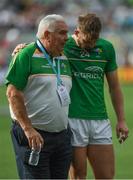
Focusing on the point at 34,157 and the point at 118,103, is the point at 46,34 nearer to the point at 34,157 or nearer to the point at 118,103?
the point at 34,157

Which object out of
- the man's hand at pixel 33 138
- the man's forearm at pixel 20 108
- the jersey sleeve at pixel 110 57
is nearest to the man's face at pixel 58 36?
the man's forearm at pixel 20 108

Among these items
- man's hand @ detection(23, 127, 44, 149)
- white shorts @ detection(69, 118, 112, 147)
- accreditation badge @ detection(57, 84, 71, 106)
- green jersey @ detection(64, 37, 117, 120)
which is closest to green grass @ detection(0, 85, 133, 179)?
white shorts @ detection(69, 118, 112, 147)

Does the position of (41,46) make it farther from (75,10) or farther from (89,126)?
(75,10)

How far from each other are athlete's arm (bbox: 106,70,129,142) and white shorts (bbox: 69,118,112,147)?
0.15 metres

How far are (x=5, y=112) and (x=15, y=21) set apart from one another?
532 inches

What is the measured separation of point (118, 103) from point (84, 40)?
28.1 inches

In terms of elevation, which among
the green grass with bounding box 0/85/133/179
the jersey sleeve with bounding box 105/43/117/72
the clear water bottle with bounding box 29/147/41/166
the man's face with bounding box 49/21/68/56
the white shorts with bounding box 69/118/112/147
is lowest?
the green grass with bounding box 0/85/133/179

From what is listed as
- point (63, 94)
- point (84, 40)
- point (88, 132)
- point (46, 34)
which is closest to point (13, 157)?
point (88, 132)

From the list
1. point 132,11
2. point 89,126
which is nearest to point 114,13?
point 132,11

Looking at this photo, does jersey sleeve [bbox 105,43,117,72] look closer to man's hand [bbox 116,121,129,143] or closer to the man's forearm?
man's hand [bbox 116,121,129,143]

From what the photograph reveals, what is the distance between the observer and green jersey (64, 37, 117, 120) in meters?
7.84

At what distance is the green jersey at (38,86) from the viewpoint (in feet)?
22.4

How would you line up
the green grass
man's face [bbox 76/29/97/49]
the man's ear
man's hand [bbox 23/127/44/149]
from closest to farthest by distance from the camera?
man's hand [bbox 23/127/44/149], the man's ear, man's face [bbox 76/29/97/49], the green grass

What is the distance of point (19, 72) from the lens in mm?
6789
